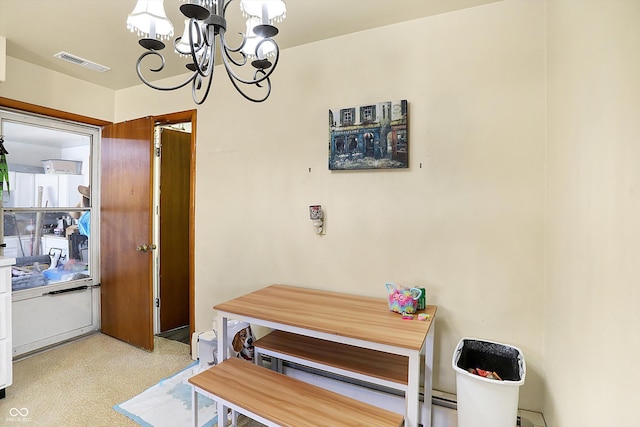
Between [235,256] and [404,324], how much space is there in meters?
1.56

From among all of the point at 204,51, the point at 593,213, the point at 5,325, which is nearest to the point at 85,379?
the point at 5,325

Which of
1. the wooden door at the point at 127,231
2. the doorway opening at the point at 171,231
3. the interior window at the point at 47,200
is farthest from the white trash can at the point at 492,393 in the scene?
the interior window at the point at 47,200

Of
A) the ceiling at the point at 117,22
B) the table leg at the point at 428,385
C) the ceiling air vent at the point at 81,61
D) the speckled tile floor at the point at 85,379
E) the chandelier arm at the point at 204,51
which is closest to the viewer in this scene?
the chandelier arm at the point at 204,51

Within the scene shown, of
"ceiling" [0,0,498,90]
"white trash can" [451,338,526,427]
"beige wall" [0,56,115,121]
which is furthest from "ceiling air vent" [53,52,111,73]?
"white trash can" [451,338,526,427]

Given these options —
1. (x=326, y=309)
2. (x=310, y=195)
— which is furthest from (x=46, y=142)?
(x=326, y=309)

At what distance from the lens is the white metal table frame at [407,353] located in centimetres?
140

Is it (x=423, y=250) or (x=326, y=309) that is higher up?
Answer: (x=423, y=250)

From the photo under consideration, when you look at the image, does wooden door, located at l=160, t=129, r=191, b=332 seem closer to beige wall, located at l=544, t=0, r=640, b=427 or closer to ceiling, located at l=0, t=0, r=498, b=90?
ceiling, located at l=0, t=0, r=498, b=90

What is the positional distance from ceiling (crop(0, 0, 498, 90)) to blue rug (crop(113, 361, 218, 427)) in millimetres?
2509

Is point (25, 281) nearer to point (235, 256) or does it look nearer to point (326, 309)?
point (235, 256)

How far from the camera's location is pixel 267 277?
8.41 feet

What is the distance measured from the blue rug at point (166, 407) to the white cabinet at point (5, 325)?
32.8 inches

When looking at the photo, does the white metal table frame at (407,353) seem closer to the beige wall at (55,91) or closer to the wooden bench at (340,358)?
the wooden bench at (340,358)

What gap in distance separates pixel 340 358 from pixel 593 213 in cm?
140
